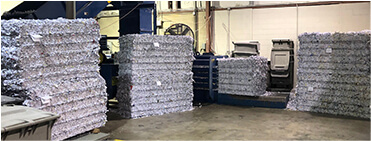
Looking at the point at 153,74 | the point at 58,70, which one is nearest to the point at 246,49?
the point at 153,74

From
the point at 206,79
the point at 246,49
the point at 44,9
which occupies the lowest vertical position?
the point at 206,79

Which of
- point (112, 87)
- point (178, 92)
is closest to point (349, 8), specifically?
point (178, 92)

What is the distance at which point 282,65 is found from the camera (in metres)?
9.45

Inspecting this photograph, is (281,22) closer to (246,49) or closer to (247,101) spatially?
(246,49)

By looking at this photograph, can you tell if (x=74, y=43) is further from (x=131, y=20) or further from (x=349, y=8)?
(x=349, y=8)

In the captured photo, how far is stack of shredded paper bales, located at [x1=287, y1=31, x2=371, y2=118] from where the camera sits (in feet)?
20.7

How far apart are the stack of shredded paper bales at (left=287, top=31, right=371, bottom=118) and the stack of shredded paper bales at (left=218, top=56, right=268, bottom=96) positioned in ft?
3.01

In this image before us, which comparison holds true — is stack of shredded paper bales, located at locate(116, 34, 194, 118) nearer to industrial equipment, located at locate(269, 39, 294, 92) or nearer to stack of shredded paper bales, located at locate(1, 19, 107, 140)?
stack of shredded paper bales, located at locate(1, 19, 107, 140)

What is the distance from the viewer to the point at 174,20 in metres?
12.0

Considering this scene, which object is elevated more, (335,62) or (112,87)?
(335,62)

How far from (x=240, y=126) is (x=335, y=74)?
93.5 inches

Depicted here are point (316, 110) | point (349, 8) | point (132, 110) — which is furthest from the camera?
point (349, 8)

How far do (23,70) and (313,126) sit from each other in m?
4.60

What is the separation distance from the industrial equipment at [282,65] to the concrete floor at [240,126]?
8.80 feet
